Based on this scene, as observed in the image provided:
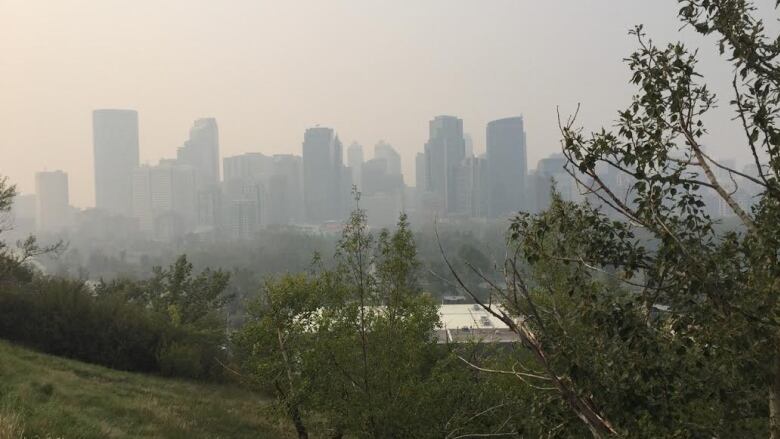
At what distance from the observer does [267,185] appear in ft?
401

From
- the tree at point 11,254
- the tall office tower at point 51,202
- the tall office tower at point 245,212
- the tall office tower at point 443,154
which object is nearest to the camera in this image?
the tree at point 11,254

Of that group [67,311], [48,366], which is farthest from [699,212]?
[67,311]

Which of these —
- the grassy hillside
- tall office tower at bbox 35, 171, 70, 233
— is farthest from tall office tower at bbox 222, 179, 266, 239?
the grassy hillside

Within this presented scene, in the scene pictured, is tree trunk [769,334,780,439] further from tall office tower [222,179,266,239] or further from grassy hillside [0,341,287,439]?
→ tall office tower [222,179,266,239]

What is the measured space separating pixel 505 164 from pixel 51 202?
98594 mm

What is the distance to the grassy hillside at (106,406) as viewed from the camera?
21.1 feet

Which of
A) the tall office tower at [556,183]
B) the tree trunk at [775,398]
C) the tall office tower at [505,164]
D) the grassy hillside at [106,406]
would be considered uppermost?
the tall office tower at [505,164]

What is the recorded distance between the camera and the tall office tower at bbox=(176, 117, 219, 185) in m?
139

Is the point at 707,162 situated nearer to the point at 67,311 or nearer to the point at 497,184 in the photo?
the point at 67,311

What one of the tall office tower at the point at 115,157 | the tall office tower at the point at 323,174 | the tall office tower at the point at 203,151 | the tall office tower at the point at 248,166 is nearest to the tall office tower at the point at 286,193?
the tall office tower at the point at 323,174

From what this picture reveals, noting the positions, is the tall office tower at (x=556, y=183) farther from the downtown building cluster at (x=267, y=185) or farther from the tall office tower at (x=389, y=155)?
the tall office tower at (x=389, y=155)

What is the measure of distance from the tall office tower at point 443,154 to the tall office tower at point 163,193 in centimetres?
5419

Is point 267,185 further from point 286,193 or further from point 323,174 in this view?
point 323,174

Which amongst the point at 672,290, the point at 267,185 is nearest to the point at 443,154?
the point at 267,185
